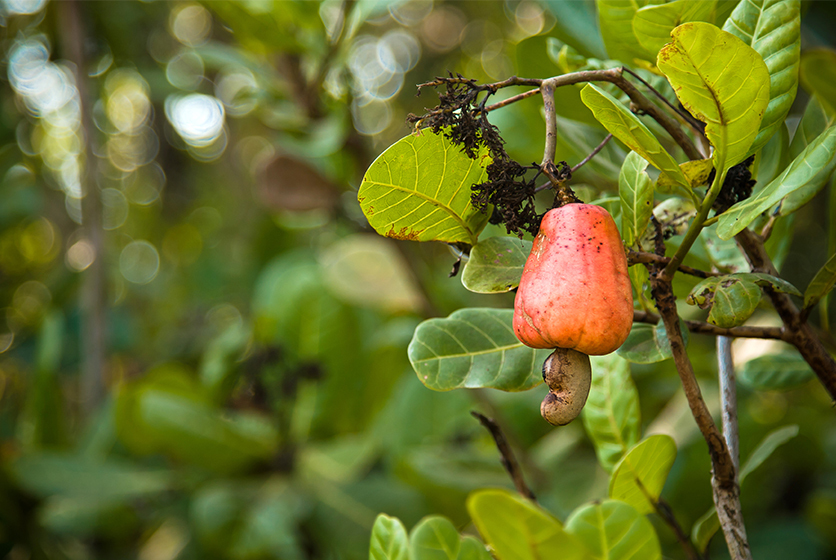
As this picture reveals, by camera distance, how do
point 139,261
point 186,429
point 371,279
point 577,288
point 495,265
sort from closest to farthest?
point 577,288 < point 495,265 < point 186,429 < point 371,279 < point 139,261

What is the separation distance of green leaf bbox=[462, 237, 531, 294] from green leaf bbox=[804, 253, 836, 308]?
0.26 metres

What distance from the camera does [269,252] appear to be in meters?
2.62

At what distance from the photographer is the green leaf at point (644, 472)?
1.76 ft

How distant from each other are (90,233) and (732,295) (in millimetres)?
1683

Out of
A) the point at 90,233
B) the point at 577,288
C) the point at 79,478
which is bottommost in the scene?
the point at 79,478

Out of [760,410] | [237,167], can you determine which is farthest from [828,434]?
[237,167]

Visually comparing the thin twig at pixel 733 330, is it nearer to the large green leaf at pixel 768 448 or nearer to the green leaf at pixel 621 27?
the large green leaf at pixel 768 448

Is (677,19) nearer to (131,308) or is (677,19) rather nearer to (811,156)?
(811,156)

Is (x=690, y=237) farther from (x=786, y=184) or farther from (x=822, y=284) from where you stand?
(x=822, y=284)

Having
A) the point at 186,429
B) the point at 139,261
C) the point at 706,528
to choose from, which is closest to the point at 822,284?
the point at 706,528

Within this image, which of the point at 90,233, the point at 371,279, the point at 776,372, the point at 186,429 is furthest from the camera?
the point at 371,279

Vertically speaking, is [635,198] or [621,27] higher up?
[621,27]

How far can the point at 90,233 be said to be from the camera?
1.65 m

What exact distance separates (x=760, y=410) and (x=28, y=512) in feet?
6.14
